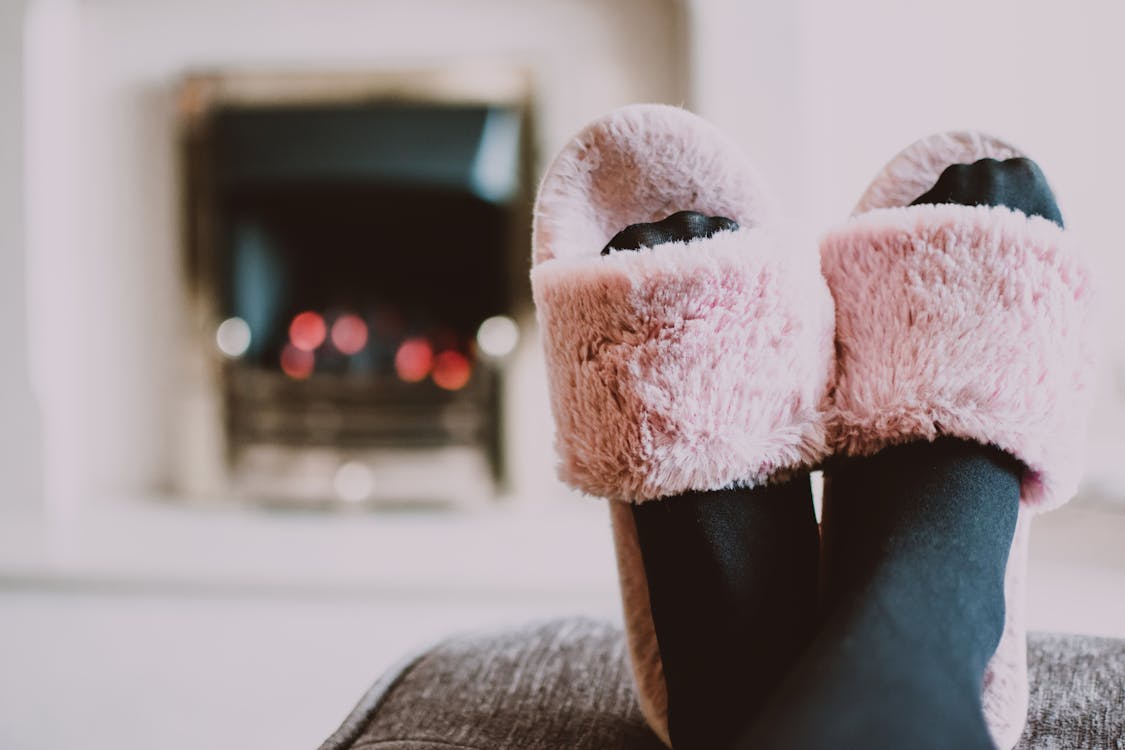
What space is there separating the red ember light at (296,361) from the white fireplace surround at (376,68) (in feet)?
0.68

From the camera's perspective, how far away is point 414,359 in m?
1.69

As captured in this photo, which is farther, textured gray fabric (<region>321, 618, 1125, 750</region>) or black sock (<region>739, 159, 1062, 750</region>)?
textured gray fabric (<region>321, 618, 1125, 750</region>)

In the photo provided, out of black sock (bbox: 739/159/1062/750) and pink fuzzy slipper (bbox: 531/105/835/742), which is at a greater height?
pink fuzzy slipper (bbox: 531/105/835/742)

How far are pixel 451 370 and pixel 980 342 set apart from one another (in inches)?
51.2

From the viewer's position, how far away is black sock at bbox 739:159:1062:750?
0.32 metres

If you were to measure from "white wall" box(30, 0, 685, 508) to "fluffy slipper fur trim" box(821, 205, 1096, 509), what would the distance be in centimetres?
119

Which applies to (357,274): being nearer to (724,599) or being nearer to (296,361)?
(296,361)

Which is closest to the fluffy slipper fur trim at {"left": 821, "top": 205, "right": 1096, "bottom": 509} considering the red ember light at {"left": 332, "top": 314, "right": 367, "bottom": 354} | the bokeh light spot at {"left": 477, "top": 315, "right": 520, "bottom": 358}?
the bokeh light spot at {"left": 477, "top": 315, "right": 520, "bottom": 358}

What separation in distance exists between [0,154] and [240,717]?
1190mm

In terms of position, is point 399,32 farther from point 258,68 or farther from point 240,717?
point 240,717

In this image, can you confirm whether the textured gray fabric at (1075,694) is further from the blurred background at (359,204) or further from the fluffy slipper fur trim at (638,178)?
the blurred background at (359,204)

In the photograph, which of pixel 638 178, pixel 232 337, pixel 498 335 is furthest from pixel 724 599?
pixel 232 337

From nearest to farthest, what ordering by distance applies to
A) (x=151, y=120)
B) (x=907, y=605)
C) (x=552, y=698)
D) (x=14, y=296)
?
(x=907, y=605)
(x=552, y=698)
(x=14, y=296)
(x=151, y=120)

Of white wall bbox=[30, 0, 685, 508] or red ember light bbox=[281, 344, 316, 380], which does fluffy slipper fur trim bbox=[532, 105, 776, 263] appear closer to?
white wall bbox=[30, 0, 685, 508]
